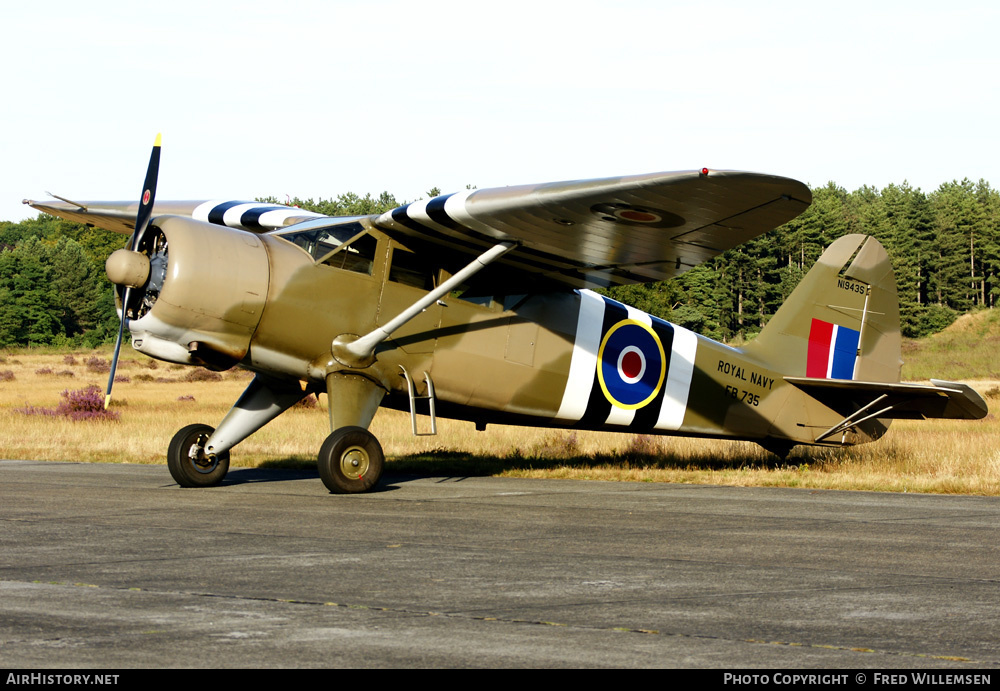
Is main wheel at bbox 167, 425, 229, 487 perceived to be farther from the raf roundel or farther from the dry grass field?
the raf roundel

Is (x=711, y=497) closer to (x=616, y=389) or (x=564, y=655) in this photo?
(x=616, y=389)

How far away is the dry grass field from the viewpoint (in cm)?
1429

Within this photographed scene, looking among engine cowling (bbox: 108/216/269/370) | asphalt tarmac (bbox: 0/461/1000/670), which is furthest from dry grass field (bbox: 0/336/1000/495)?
engine cowling (bbox: 108/216/269/370)

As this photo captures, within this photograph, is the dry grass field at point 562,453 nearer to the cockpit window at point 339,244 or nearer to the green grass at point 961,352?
the cockpit window at point 339,244

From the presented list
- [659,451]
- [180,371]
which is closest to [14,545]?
[659,451]

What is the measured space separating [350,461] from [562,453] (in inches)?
285

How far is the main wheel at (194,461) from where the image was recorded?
41.2 feet

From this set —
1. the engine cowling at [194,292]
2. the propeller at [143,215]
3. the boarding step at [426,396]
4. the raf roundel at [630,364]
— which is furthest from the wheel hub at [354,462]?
the raf roundel at [630,364]

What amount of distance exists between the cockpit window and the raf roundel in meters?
3.69

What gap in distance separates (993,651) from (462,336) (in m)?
9.15

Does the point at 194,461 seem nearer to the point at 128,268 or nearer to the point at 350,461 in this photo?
the point at 350,461

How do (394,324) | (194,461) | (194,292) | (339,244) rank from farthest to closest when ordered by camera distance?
1. (194,461)
2. (339,244)
3. (394,324)
4. (194,292)

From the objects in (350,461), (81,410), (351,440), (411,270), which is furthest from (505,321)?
(81,410)

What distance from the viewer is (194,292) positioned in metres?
11.2
